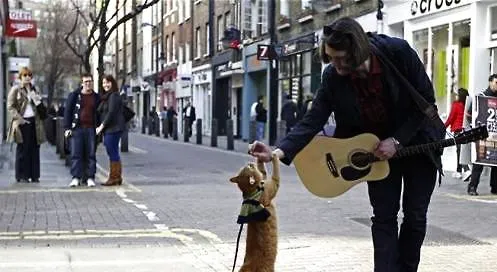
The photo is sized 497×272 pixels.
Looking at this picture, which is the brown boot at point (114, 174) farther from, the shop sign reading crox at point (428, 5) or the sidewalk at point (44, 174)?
the shop sign reading crox at point (428, 5)

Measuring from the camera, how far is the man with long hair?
430 centimetres

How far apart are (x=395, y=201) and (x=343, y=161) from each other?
1.25 feet

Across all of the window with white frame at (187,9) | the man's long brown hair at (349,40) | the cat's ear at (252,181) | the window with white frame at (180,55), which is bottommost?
the cat's ear at (252,181)

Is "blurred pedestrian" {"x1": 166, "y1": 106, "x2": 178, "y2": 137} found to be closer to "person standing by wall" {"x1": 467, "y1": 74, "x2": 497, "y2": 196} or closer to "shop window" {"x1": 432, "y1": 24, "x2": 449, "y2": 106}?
"shop window" {"x1": 432, "y1": 24, "x2": 449, "y2": 106}

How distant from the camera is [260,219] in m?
4.66

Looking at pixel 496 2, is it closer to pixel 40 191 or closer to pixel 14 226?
pixel 40 191

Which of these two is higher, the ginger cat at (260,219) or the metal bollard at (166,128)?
the ginger cat at (260,219)

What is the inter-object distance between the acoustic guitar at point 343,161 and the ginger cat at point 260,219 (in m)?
0.21

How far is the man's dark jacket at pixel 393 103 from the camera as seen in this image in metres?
4.34

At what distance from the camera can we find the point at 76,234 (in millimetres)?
7637

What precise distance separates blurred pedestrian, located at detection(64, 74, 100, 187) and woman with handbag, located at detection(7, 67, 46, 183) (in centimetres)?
59

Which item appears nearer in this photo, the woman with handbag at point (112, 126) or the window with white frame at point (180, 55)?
the woman with handbag at point (112, 126)

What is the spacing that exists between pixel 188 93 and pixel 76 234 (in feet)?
126

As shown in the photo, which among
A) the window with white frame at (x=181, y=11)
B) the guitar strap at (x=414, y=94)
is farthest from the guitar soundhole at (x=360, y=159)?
the window with white frame at (x=181, y=11)
